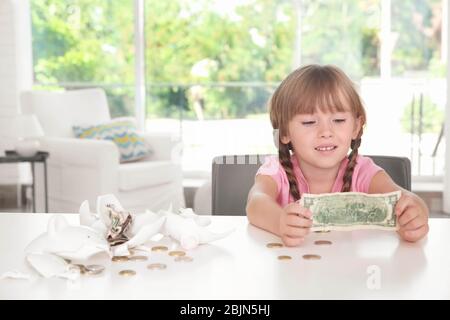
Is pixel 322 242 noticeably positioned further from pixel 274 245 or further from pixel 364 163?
pixel 364 163

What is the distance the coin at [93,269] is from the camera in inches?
39.0

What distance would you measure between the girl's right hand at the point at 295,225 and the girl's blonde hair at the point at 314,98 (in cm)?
38

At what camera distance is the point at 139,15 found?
567 centimetres

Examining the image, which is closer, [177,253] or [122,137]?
[177,253]

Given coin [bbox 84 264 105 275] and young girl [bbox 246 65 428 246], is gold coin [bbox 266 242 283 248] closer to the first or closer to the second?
young girl [bbox 246 65 428 246]

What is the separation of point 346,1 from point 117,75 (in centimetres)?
193

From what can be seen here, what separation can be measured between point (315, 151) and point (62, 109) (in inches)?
139

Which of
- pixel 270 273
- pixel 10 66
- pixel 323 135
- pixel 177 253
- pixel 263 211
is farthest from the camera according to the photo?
pixel 10 66

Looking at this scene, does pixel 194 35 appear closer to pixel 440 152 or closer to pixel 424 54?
pixel 424 54

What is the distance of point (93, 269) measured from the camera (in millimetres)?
1003

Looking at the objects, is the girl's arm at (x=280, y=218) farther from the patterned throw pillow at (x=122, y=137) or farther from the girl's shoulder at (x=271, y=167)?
the patterned throw pillow at (x=122, y=137)

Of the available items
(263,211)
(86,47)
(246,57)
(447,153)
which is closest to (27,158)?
(86,47)

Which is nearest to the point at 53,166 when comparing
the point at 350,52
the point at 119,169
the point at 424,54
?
the point at 119,169

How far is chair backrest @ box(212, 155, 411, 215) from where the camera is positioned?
1732 mm
